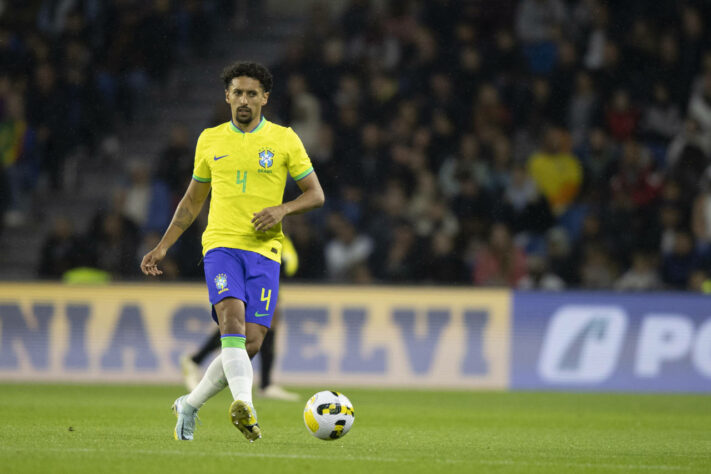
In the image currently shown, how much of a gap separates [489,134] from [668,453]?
9894 millimetres

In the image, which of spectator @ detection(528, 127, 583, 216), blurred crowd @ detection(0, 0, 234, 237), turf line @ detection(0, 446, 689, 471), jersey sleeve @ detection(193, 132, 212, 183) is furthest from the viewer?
blurred crowd @ detection(0, 0, 234, 237)

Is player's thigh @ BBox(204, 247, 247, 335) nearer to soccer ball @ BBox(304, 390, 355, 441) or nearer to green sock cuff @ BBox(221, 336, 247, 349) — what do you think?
green sock cuff @ BBox(221, 336, 247, 349)

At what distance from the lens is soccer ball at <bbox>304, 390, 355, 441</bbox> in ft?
24.7

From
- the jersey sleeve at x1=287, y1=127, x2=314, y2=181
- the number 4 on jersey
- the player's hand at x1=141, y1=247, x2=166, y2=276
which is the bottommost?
the player's hand at x1=141, y1=247, x2=166, y2=276

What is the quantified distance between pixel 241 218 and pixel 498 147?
978 cm

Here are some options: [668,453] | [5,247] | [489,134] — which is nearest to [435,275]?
[489,134]

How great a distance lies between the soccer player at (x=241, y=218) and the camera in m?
7.31

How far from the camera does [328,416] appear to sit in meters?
7.52

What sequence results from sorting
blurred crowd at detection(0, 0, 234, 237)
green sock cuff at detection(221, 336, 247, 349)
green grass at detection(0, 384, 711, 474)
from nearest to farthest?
1. green grass at detection(0, 384, 711, 474)
2. green sock cuff at detection(221, 336, 247, 349)
3. blurred crowd at detection(0, 0, 234, 237)

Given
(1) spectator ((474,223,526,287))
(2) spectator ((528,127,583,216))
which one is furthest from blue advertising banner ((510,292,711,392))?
(2) spectator ((528,127,583,216))

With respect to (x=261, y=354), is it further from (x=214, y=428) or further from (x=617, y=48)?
(x=617, y=48)

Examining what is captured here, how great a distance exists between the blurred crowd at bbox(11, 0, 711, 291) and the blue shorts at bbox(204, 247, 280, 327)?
826 centimetres

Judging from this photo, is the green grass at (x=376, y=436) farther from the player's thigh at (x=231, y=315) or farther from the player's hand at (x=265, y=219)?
the player's hand at (x=265, y=219)

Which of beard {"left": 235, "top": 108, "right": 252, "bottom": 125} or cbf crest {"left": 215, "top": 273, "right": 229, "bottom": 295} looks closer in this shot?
cbf crest {"left": 215, "top": 273, "right": 229, "bottom": 295}
